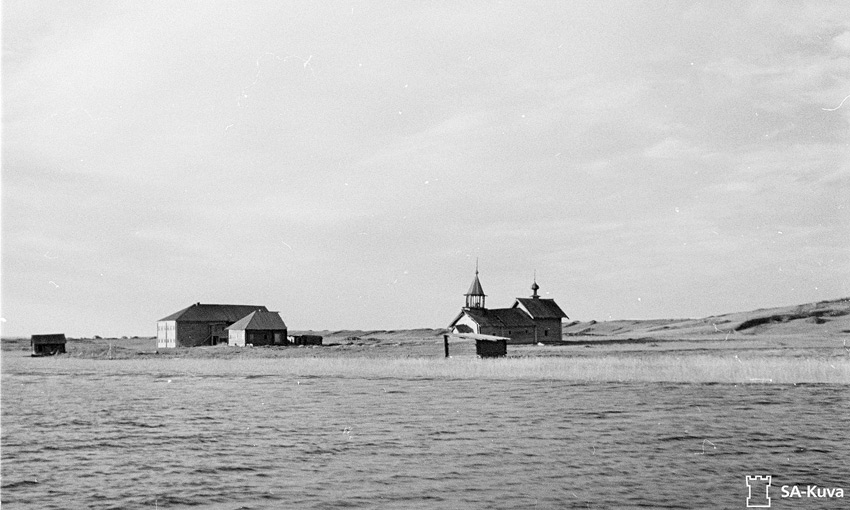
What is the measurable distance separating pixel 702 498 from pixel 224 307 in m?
87.7

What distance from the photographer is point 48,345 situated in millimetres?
83625

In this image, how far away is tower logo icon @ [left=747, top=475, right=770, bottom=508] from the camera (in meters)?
14.9

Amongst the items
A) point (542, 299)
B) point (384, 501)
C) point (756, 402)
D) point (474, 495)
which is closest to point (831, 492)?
point (474, 495)

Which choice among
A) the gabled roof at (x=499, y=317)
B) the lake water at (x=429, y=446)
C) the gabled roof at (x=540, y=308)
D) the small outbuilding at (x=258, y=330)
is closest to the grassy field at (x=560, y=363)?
the lake water at (x=429, y=446)

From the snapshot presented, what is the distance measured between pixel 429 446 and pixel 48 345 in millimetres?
75814

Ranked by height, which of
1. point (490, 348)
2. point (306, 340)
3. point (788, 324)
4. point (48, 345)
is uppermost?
point (48, 345)

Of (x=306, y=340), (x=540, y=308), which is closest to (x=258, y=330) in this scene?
(x=306, y=340)

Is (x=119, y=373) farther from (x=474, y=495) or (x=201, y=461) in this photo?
(x=474, y=495)

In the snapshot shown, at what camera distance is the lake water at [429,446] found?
624 inches

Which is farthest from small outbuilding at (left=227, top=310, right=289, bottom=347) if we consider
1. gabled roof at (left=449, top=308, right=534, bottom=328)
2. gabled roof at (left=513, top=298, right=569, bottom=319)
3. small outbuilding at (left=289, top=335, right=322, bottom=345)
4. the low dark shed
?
the low dark shed

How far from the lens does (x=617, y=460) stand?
19109 millimetres

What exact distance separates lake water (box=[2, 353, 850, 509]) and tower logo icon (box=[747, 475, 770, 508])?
198 mm

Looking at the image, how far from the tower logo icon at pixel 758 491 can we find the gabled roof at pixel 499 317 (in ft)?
188

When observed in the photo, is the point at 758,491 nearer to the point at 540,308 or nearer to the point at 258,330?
the point at 540,308
